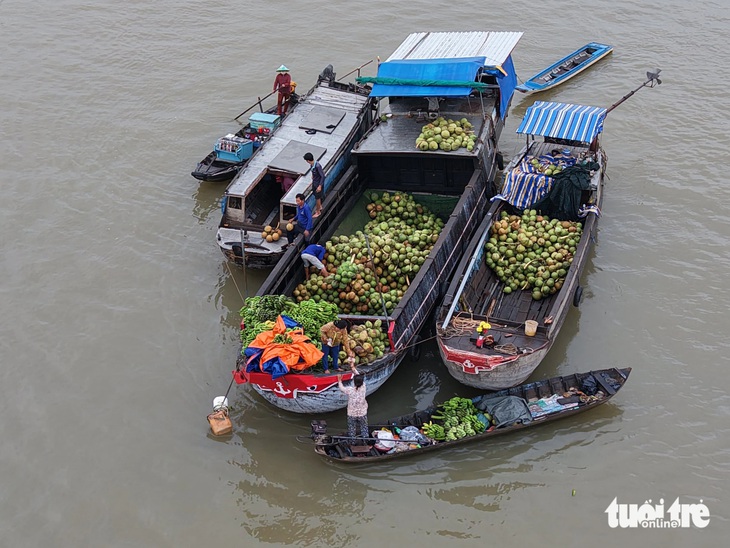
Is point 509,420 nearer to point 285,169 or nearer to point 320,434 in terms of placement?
point 320,434

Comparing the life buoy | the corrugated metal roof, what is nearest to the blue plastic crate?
the life buoy

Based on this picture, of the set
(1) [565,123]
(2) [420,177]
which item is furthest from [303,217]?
(1) [565,123]

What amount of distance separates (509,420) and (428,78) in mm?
6526

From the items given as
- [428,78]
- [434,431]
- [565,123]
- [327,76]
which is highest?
[428,78]

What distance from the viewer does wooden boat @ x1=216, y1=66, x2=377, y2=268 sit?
473 inches

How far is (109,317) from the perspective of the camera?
1187 cm

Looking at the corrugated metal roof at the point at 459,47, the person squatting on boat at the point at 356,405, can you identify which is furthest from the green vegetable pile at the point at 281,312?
the corrugated metal roof at the point at 459,47

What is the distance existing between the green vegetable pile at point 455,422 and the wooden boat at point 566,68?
33.0 ft

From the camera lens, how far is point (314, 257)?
11.0 metres

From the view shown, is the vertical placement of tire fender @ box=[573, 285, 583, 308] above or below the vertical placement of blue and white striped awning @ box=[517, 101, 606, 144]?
below

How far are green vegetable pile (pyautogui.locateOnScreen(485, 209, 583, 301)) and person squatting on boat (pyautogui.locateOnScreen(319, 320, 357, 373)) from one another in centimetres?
316

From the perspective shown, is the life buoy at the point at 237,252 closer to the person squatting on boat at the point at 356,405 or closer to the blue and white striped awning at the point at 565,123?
the person squatting on boat at the point at 356,405

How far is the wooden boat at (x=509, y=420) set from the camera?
29.9 feet

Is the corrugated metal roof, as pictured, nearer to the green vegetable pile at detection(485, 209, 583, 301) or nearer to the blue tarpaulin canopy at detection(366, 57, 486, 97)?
the blue tarpaulin canopy at detection(366, 57, 486, 97)
